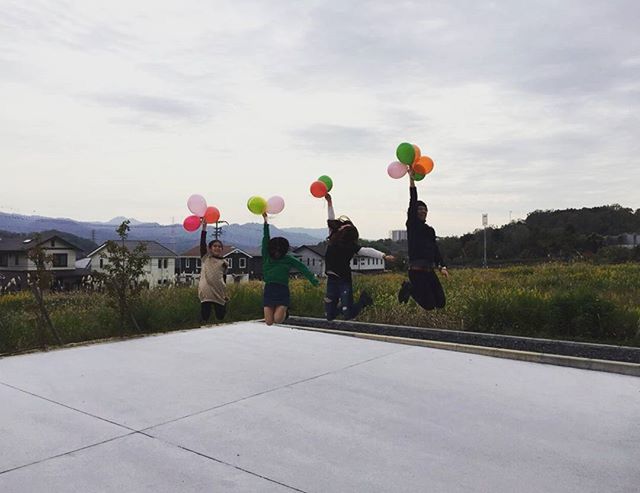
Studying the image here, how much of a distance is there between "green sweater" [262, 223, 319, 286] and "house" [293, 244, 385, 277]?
0.07m

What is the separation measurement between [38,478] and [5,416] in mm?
2290

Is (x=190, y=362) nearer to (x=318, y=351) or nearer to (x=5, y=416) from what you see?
(x=318, y=351)

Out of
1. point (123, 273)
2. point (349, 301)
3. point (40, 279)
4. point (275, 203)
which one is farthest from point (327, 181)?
point (40, 279)

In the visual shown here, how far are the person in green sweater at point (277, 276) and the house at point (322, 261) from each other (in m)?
0.12

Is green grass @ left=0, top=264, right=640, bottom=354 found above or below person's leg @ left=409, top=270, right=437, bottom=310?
below

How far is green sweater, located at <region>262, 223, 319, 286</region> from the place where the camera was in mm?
4555

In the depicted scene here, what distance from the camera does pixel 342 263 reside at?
4102mm

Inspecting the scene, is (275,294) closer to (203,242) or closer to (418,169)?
(203,242)

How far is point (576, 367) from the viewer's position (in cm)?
958

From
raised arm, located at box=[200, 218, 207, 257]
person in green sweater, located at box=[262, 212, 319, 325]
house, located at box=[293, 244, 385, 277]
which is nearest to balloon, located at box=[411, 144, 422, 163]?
house, located at box=[293, 244, 385, 277]

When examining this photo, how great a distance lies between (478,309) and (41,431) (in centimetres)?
879

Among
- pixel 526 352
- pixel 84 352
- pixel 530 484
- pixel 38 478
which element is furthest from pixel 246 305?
pixel 530 484

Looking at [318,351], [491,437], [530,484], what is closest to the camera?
[530,484]

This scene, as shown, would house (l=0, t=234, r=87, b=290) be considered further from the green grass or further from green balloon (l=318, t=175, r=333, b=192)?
green balloon (l=318, t=175, r=333, b=192)
